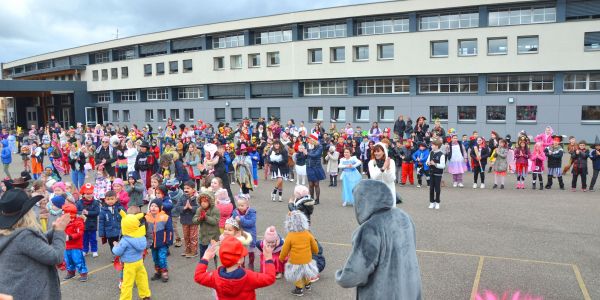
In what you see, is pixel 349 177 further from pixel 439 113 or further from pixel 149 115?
pixel 149 115

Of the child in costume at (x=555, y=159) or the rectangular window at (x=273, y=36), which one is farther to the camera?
the rectangular window at (x=273, y=36)

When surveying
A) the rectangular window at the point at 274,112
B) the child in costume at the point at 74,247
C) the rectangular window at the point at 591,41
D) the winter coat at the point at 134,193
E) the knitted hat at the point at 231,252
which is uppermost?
the rectangular window at the point at 591,41

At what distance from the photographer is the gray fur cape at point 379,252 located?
3.68m

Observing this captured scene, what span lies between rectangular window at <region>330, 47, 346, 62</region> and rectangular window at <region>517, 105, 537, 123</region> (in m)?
13.6

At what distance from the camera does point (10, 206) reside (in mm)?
4012

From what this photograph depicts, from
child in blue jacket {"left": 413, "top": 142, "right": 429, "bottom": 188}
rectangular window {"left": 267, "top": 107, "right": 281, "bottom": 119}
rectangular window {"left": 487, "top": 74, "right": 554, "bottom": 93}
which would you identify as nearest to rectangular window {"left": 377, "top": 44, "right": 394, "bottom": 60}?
rectangular window {"left": 487, "top": 74, "right": 554, "bottom": 93}

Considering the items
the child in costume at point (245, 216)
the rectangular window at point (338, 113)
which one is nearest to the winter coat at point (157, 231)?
the child in costume at point (245, 216)

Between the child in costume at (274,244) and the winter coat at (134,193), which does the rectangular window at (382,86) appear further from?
the child in costume at (274,244)

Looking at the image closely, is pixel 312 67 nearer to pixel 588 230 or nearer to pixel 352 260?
pixel 588 230

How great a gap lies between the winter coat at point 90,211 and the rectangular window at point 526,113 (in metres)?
28.8

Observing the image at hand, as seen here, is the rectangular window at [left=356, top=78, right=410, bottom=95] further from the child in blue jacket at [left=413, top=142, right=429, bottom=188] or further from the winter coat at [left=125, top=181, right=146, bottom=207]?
the winter coat at [left=125, top=181, right=146, bottom=207]

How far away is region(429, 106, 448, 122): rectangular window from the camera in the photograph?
32531mm

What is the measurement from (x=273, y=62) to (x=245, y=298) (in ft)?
120

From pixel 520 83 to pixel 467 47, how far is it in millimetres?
4295
